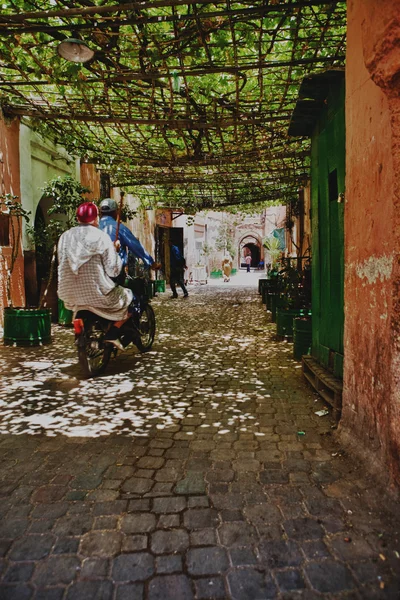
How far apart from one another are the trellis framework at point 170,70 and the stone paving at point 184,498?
13.0 feet

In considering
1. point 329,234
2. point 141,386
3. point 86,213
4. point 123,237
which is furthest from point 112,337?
point 329,234

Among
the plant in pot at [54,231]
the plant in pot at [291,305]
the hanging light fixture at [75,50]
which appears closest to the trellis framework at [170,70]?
the hanging light fixture at [75,50]

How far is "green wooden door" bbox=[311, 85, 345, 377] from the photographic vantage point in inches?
165

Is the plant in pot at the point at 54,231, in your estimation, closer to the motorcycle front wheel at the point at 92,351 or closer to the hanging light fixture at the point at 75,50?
the motorcycle front wheel at the point at 92,351

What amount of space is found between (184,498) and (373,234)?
85.7 inches

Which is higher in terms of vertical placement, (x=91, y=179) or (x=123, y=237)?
(x=91, y=179)

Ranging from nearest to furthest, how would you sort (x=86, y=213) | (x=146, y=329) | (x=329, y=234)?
(x=329, y=234)
(x=86, y=213)
(x=146, y=329)

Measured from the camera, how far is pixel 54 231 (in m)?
8.84

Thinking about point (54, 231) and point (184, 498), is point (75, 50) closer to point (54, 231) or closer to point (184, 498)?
point (54, 231)

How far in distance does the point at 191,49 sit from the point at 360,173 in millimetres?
3587

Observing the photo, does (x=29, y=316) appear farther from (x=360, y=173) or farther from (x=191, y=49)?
(x=360, y=173)

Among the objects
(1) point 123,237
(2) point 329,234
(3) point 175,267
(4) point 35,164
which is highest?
(4) point 35,164

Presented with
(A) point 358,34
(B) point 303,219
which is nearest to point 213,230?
(B) point 303,219

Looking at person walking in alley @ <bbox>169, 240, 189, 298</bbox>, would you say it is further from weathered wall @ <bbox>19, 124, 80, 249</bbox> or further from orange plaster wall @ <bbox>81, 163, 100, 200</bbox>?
weathered wall @ <bbox>19, 124, 80, 249</bbox>
